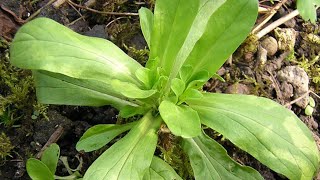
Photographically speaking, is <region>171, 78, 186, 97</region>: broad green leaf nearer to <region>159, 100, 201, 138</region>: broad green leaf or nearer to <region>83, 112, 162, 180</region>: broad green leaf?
<region>159, 100, 201, 138</region>: broad green leaf

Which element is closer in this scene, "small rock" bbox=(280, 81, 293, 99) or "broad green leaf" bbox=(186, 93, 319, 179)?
"broad green leaf" bbox=(186, 93, 319, 179)

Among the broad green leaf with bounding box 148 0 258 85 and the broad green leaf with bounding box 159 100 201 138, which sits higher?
the broad green leaf with bounding box 148 0 258 85

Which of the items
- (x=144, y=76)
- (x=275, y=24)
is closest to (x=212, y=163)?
(x=144, y=76)

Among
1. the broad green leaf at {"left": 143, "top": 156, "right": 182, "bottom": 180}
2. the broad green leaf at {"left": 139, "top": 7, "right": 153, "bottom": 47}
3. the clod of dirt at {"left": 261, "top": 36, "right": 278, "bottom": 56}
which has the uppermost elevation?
the broad green leaf at {"left": 139, "top": 7, "right": 153, "bottom": 47}

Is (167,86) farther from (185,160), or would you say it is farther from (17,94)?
(17,94)

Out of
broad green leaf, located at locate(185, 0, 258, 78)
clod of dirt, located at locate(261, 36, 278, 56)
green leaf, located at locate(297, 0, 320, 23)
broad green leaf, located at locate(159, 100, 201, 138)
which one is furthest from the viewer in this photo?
clod of dirt, located at locate(261, 36, 278, 56)

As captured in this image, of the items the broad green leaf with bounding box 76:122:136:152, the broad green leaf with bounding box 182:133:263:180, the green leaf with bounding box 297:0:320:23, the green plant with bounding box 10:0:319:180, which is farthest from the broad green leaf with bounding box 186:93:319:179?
the green leaf with bounding box 297:0:320:23

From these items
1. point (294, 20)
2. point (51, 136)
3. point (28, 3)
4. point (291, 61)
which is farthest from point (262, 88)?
A: point (28, 3)
